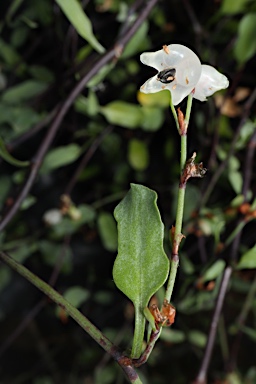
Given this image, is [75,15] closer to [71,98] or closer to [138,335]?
[71,98]

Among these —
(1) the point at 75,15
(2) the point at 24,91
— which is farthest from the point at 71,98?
(2) the point at 24,91

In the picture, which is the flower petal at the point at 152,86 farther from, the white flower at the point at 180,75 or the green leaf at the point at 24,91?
the green leaf at the point at 24,91

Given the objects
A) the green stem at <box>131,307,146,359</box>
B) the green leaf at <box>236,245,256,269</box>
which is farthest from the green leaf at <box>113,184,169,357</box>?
the green leaf at <box>236,245,256,269</box>

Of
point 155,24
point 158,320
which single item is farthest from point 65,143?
point 158,320

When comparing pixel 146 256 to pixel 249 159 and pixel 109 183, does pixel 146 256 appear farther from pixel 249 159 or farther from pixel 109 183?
pixel 109 183

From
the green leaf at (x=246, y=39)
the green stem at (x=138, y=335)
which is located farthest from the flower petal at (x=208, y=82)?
the green leaf at (x=246, y=39)

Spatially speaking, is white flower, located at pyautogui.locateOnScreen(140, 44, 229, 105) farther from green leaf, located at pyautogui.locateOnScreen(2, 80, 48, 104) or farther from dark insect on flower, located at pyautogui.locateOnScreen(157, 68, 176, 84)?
green leaf, located at pyautogui.locateOnScreen(2, 80, 48, 104)

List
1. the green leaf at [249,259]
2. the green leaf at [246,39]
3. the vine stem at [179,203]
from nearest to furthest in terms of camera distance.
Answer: the vine stem at [179,203], the green leaf at [249,259], the green leaf at [246,39]
